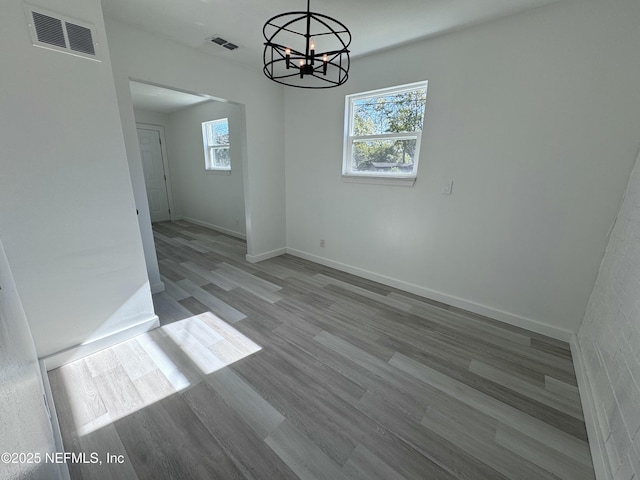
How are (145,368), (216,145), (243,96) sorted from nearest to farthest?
(145,368) → (243,96) → (216,145)

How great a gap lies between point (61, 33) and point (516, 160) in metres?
3.29

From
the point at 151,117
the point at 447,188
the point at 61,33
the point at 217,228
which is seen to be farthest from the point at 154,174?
the point at 447,188

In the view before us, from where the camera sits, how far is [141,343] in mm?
2035

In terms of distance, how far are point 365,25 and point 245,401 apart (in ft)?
9.83

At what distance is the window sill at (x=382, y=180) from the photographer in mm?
2752

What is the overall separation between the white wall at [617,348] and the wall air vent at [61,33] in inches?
135

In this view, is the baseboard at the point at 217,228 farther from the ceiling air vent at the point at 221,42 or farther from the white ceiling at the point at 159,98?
the ceiling air vent at the point at 221,42

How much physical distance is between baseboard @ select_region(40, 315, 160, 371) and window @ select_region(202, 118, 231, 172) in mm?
3515

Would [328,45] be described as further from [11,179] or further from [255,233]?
[11,179]

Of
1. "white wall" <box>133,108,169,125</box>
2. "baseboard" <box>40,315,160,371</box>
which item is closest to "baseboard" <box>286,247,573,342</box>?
"baseboard" <box>40,315,160,371</box>

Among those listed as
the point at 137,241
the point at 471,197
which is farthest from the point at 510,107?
the point at 137,241

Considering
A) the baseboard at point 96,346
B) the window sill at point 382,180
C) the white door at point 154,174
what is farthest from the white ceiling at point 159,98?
the baseboard at point 96,346

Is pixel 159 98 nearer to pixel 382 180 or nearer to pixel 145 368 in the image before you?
pixel 382 180

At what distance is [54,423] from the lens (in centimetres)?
134
